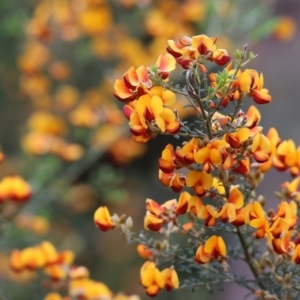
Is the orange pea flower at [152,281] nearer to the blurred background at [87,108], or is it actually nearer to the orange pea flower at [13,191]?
the orange pea flower at [13,191]

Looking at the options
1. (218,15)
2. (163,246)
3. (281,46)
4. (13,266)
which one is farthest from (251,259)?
Result: (281,46)

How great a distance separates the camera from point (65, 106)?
3363 millimetres

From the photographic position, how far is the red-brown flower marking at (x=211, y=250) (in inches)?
41.5

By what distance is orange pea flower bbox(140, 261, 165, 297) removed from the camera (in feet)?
3.56

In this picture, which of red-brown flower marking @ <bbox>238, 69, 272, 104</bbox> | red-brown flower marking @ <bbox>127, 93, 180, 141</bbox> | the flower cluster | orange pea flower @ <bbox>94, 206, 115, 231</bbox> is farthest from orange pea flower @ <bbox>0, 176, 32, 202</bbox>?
red-brown flower marking @ <bbox>238, 69, 272, 104</bbox>

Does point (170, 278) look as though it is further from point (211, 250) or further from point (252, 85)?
point (252, 85)

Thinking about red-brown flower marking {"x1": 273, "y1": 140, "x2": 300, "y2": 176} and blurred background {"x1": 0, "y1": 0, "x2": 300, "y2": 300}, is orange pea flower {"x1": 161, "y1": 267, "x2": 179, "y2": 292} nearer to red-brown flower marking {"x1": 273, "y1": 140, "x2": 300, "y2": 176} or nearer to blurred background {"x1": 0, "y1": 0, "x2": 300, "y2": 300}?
red-brown flower marking {"x1": 273, "y1": 140, "x2": 300, "y2": 176}

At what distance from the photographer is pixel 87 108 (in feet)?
10.2

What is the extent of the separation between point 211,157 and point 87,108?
7.19 ft

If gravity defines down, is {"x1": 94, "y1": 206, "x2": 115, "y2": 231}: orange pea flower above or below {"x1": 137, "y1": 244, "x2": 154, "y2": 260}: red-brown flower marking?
above

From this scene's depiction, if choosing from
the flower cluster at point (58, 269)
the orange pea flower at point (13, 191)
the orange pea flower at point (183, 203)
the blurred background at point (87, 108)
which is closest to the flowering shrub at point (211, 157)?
the orange pea flower at point (183, 203)

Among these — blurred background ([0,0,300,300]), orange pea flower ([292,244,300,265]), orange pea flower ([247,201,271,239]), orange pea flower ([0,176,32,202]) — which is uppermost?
blurred background ([0,0,300,300])

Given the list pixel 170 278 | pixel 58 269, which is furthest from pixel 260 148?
pixel 58 269

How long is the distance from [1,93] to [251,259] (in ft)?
9.39
